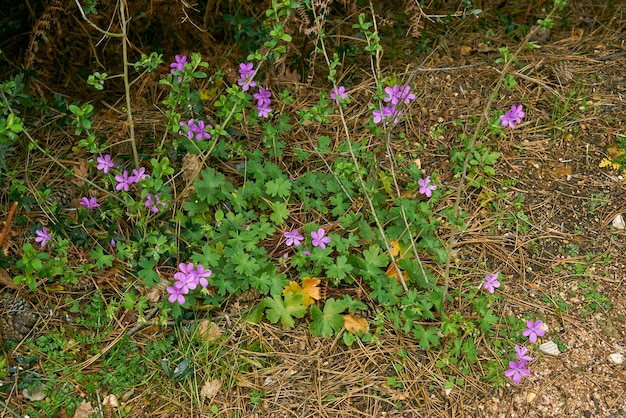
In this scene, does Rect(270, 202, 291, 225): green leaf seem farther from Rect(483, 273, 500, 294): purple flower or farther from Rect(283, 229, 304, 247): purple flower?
Rect(483, 273, 500, 294): purple flower

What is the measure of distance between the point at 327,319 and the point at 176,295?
0.61 m

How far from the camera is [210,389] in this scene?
2305 millimetres

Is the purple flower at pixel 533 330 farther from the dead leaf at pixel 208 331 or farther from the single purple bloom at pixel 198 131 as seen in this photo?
the single purple bloom at pixel 198 131

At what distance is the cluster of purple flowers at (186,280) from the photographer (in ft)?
7.47

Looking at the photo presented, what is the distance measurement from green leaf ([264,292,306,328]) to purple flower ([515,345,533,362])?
86 cm

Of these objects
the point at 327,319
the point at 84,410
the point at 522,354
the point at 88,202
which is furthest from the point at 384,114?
the point at 84,410

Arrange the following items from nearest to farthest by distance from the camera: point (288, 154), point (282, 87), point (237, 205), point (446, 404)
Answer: point (446, 404), point (237, 205), point (288, 154), point (282, 87)

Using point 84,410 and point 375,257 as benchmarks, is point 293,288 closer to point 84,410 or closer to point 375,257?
point 375,257

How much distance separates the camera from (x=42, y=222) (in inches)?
104

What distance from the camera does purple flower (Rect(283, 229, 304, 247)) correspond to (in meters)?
2.53

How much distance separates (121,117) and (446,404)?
7.01 ft

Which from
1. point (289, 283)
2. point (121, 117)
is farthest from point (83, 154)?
point (289, 283)

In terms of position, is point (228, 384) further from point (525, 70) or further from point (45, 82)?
point (525, 70)

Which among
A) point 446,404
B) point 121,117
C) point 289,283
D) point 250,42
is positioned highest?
point 250,42
